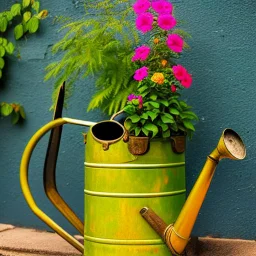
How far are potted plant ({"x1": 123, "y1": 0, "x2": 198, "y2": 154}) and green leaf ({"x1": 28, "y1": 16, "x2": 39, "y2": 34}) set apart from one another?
2.46 feet

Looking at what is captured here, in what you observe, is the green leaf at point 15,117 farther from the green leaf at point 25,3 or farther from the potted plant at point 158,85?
the potted plant at point 158,85

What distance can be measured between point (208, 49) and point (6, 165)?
3.94 feet

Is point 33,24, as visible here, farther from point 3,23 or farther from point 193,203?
point 193,203

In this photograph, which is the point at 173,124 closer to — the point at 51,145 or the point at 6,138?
the point at 51,145

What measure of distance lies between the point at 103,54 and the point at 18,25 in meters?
0.70

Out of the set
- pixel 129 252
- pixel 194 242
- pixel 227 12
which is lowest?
pixel 194 242

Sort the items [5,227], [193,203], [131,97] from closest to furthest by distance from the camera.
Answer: [193,203] < [131,97] < [5,227]

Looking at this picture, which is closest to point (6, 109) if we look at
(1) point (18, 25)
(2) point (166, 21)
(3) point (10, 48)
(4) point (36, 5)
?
(3) point (10, 48)

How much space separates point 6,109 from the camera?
374 centimetres

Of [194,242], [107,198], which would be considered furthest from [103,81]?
[194,242]

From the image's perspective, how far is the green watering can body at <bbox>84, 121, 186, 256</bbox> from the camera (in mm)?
2896

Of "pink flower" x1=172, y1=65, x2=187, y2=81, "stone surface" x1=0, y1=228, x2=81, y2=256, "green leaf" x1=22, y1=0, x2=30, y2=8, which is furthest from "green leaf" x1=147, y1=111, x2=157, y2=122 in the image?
"green leaf" x1=22, y1=0, x2=30, y2=8

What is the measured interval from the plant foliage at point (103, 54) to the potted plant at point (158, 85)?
121 millimetres

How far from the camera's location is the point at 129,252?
2.93 m
